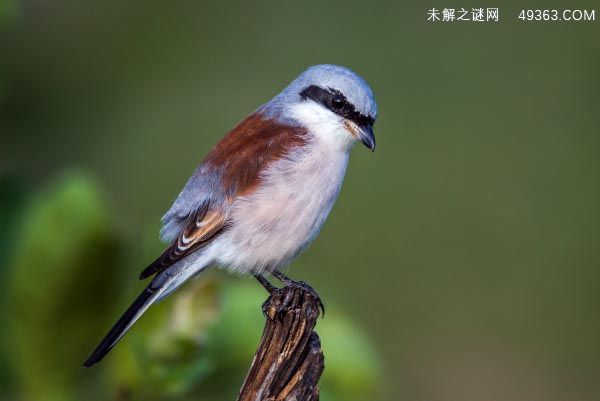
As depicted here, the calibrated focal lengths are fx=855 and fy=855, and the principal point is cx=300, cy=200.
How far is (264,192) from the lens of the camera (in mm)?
2957

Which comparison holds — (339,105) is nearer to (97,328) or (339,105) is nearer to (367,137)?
(367,137)

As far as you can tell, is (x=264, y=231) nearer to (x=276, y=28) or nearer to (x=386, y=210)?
(x=386, y=210)

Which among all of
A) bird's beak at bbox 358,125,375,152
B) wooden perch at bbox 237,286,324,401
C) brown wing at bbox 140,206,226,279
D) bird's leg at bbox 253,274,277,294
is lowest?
wooden perch at bbox 237,286,324,401

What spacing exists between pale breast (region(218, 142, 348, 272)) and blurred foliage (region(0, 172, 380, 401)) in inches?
20.4

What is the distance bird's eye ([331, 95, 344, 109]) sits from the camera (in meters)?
3.10

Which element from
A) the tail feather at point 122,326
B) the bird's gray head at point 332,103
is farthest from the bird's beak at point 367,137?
the tail feather at point 122,326

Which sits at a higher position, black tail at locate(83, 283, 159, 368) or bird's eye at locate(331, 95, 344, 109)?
bird's eye at locate(331, 95, 344, 109)

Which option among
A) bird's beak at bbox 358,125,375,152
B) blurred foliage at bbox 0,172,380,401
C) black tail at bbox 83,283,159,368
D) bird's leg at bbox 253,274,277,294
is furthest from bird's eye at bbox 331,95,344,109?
black tail at bbox 83,283,159,368

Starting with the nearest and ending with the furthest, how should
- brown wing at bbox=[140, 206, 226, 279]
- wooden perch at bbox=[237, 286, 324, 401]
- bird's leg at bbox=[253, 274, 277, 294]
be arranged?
wooden perch at bbox=[237, 286, 324, 401], brown wing at bbox=[140, 206, 226, 279], bird's leg at bbox=[253, 274, 277, 294]

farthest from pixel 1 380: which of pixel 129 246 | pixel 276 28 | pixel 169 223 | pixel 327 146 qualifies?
pixel 276 28

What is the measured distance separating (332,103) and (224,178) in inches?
19.8

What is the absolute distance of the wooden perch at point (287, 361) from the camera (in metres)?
2.11

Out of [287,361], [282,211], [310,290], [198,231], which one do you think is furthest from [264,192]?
[287,361]

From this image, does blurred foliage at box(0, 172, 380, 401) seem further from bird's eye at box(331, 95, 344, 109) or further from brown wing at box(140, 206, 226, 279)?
bird's eye at box(331, 95, 344, 109)
